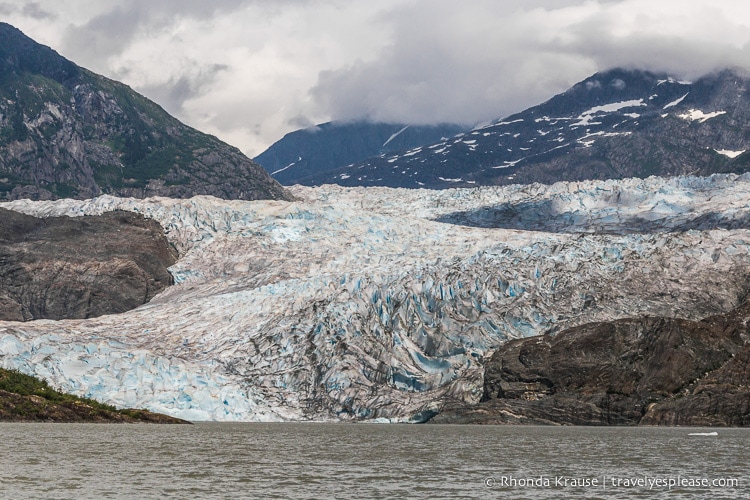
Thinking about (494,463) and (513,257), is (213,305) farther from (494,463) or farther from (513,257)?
(494,463)

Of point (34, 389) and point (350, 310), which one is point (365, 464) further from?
point (350, 310)

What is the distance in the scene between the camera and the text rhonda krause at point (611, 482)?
32.8m

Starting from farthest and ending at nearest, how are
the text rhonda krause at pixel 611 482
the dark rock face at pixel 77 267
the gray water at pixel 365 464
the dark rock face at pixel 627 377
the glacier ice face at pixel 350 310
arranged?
the dark rock face at pixel 77 267 < the glacier ice face at pixel 350 310 < the dark rock face at pixel 627 377 < the text rhonda krause at pixel 611 482 < the gray water at pixel 365 464

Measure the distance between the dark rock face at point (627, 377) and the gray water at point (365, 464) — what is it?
813cm

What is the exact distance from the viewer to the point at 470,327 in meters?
84.2

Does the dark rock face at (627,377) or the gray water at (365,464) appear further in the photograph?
the dark rock face at (627,377)

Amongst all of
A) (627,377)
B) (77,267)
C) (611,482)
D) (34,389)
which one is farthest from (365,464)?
(77,267)

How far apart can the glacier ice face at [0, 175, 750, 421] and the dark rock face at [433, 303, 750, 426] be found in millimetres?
4046

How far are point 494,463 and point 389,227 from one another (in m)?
70.2

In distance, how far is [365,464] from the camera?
40.3 meters

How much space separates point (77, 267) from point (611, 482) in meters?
87.3

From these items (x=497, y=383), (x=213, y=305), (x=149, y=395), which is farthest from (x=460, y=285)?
(x=149, y=395)

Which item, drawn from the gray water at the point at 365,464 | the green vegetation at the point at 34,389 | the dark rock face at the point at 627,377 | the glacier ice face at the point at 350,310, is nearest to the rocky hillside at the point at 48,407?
the green vegetation at the point at 34,389

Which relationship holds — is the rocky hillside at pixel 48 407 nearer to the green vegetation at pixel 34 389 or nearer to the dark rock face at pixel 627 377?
the green vegetation at pixel 34 389
